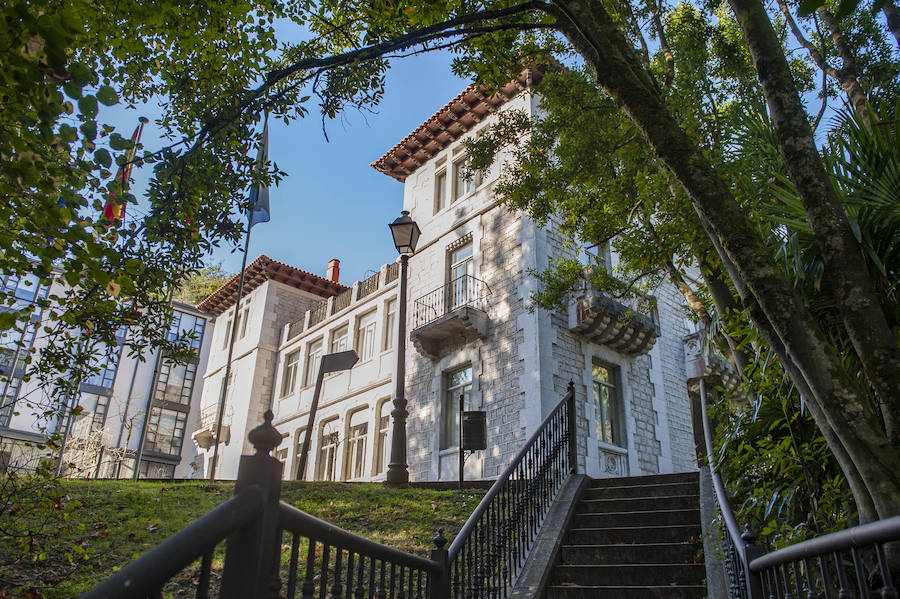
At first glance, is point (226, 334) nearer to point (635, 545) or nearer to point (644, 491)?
point (644, 491)

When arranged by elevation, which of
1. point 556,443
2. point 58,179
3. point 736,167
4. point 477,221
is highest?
point 477,221

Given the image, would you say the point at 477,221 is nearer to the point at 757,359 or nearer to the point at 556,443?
the point at 556,443

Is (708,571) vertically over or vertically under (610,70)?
under

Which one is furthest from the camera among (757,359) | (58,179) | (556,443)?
(556,443)

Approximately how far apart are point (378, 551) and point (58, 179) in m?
2.76

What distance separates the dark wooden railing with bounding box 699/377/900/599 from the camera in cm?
194

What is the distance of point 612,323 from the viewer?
49.7 feet

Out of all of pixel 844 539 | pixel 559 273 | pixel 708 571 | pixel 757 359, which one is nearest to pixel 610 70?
pixel 757 359

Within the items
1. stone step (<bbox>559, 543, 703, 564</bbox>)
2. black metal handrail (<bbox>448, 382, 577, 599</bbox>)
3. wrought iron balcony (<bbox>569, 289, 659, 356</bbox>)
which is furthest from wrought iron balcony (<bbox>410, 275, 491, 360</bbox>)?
stone step (<bbox>559, 543, 703, 564</bbox>)

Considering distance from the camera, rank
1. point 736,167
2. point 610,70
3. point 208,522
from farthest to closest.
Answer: point 736,167
point 610,70
point 208,522

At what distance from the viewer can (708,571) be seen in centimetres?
544

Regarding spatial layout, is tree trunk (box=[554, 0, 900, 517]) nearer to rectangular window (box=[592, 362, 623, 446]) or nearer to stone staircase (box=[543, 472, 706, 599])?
stone staircase (box=[543, 472, 706, 599])

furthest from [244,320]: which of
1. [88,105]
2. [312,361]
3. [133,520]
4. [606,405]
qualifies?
[88,105]

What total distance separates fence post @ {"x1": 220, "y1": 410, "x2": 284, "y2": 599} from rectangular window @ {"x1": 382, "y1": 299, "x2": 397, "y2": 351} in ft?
56.9
